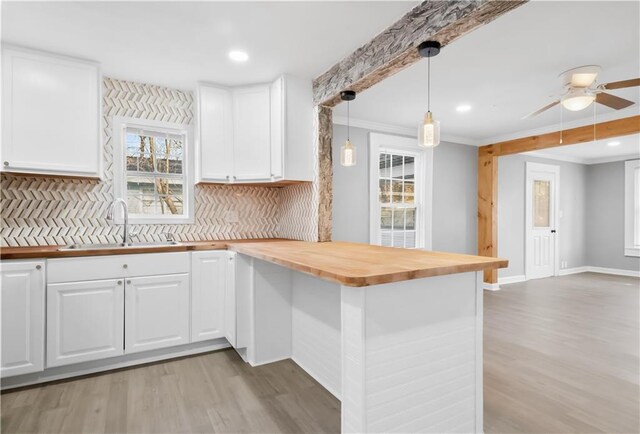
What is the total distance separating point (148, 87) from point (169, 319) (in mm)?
2226

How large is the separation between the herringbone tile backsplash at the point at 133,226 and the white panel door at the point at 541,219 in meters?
4.87

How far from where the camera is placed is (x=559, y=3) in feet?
6.84

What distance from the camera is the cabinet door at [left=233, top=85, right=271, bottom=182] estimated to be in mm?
3258

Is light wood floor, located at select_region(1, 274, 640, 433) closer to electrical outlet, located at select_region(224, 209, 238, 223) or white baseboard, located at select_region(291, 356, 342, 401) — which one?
white baseboard, located at select_region(291, 356, 342, 401)

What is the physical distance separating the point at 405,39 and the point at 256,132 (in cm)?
163

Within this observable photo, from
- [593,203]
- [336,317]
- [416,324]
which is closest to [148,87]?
[336,317]

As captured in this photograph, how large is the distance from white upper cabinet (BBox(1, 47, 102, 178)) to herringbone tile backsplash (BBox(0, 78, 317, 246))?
0.34m

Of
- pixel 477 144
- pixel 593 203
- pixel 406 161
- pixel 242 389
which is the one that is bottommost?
pixel 242 389

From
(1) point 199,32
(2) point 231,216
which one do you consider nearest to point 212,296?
(2) point 231,216

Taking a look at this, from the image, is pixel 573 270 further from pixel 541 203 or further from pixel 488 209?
pixel 488 209

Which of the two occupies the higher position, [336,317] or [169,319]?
[336,317]

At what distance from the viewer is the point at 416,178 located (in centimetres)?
509

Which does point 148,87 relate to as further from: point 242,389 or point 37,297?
Answer: point 242,389

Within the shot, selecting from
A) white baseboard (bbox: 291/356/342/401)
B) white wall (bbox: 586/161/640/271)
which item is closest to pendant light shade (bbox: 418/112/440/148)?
white baseboard (bbox: 291/356/342/401)
